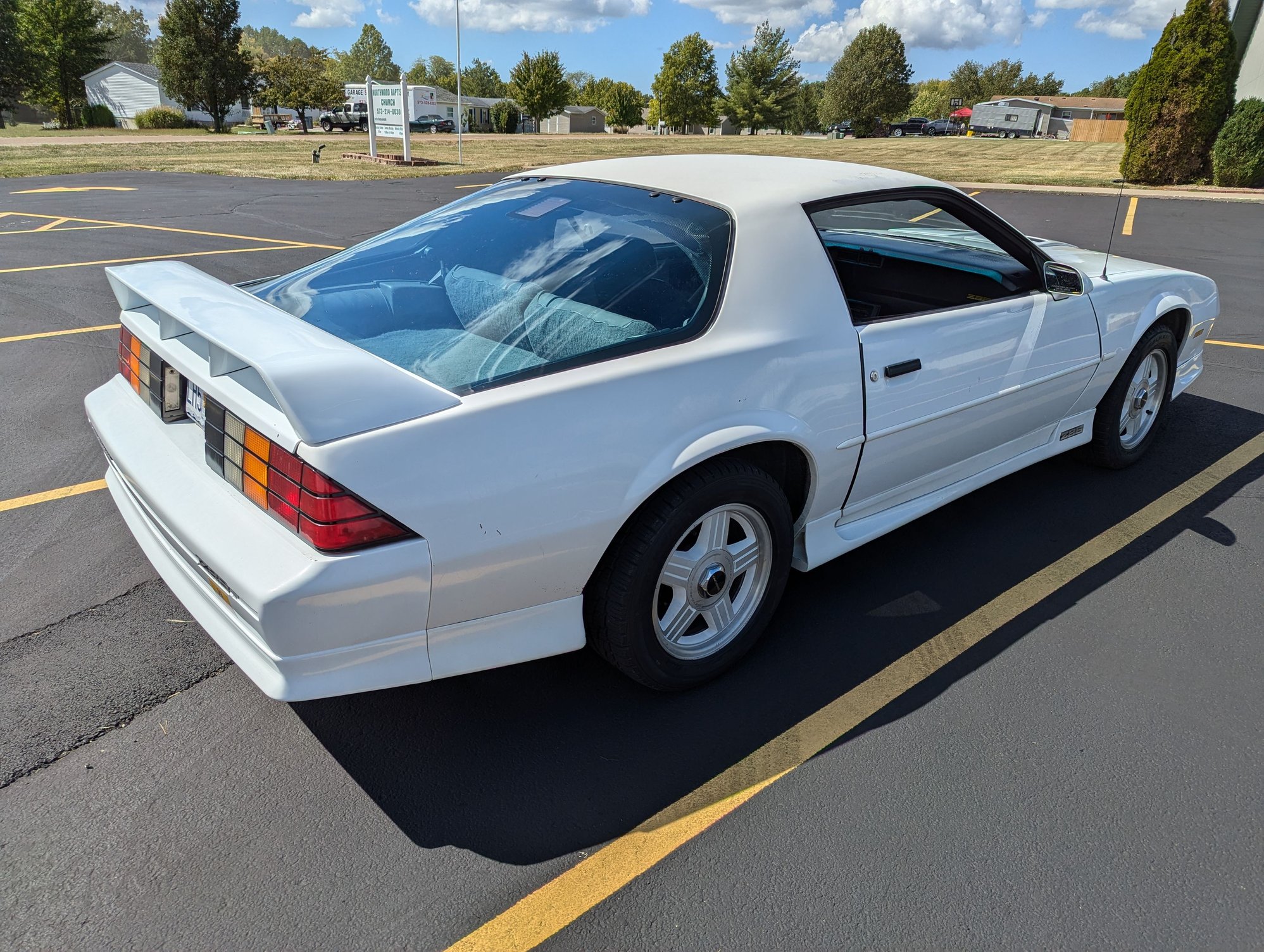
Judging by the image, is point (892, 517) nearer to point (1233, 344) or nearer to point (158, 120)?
point (1233, 344)

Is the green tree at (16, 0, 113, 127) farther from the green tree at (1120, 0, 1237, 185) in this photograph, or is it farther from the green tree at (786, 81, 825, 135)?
the green tree at (1120, 0, 1237, 185)

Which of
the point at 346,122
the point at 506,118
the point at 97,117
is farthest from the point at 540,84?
the point at 97,117

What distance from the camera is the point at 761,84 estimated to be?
71.0 metres

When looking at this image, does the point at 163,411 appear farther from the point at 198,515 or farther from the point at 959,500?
the point at 959,500

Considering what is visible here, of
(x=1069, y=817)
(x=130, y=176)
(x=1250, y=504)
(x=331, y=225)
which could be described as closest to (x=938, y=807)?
Result: (x=1069, y=817)

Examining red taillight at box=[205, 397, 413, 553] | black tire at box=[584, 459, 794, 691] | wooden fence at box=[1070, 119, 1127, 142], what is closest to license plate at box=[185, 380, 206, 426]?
red taillight at box=[205, 397, 413, 553]

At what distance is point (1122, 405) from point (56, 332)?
6716mm

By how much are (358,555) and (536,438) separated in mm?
483

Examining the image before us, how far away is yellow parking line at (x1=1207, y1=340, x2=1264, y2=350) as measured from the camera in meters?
6.77

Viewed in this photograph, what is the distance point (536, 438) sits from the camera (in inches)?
81.3

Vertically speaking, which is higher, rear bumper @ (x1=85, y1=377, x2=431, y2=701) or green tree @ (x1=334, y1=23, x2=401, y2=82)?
green tree @ (x1=334, y1=23, x2=401, y2=82)

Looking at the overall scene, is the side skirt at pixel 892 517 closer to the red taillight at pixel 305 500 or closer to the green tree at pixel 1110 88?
the red taillight at pixel 305 500

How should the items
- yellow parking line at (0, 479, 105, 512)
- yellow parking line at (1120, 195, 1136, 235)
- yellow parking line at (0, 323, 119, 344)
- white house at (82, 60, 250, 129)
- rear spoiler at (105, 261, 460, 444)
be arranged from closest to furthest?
rear spoiler at (105, 261, 460, 444) < yellow parking line at (0, 479, 105, 512) < yellow parking line at (0, 323, 119, 344) < yellow parking line at (1120, 195, 1136, 235) < white house at (82, 60, 250, 129)

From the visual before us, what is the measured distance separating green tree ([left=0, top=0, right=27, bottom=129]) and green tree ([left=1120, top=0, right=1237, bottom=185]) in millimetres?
64027
